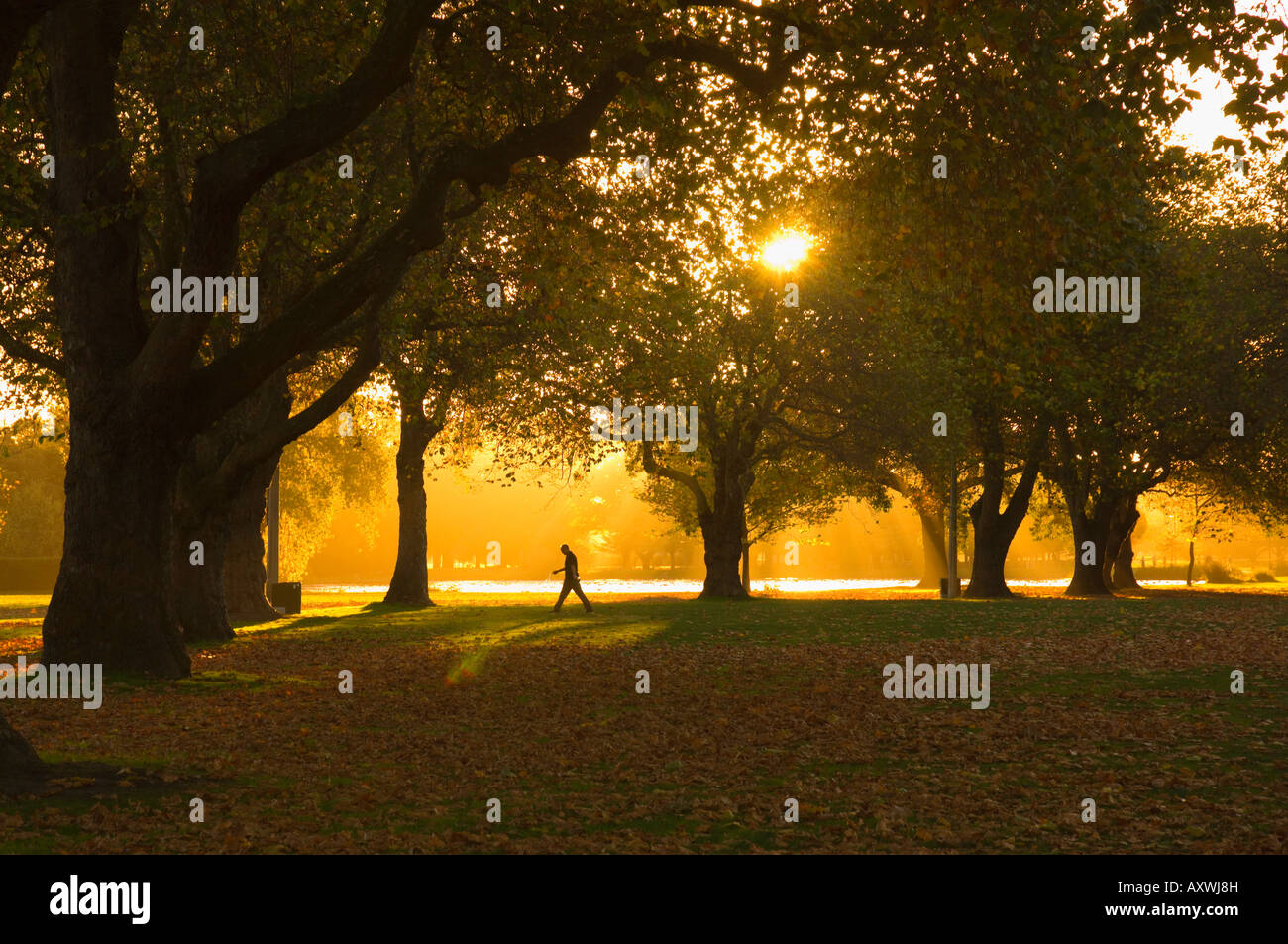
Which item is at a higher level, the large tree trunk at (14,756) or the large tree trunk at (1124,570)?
the large tree trunk at (14,756)

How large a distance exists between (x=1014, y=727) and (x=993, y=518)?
30.6 m

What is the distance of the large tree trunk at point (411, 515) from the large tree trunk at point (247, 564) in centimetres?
593

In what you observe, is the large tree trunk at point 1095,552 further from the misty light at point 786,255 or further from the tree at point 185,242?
the tree at point 185,242

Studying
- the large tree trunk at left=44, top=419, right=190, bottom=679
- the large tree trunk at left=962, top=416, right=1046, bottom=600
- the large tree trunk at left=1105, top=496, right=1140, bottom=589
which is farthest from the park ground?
the large tree trunk at left=1105, top=496, right=1140, bottom=589

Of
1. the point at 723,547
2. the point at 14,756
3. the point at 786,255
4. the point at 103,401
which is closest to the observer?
the point at 14,756

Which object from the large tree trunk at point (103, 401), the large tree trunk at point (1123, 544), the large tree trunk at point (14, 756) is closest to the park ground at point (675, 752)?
the large tree trunk at point (14, 756)

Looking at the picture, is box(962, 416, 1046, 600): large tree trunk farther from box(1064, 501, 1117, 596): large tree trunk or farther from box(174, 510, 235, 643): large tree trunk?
box(174, 510, 235, 643): large tree trunk

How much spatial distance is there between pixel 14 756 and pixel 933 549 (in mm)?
57092

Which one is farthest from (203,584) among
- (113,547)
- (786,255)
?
(786,255)

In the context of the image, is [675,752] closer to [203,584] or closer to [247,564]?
[203,584]

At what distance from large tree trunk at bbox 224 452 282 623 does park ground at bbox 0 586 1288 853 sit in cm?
863

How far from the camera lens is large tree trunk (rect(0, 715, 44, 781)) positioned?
29.4 feet

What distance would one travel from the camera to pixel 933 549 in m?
61.8

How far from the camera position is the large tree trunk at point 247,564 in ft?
93.9
